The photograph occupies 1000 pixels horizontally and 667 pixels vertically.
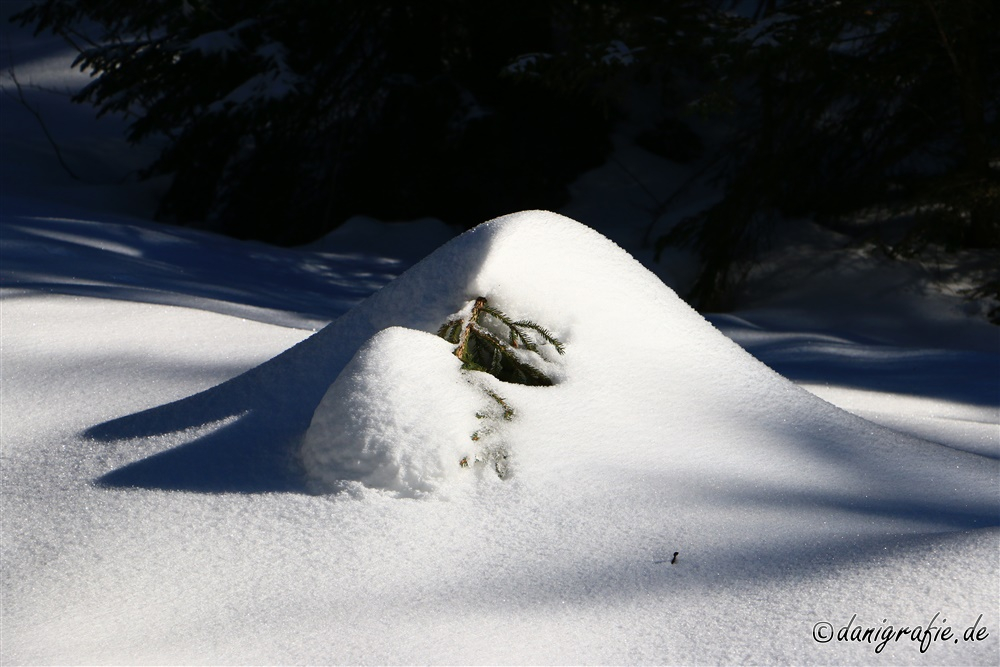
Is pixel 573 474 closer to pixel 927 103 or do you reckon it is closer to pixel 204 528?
pixel 204 528

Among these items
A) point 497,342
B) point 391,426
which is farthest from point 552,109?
point 391,426

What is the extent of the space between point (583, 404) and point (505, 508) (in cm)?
32

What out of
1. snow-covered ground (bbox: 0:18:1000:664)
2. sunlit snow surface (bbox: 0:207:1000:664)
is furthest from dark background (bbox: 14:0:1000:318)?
sunlit snow surface (bbox: 0:207:1000:664)

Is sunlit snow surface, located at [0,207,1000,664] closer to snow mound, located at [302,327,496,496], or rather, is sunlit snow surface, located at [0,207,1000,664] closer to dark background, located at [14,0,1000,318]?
snow mound, located at [302,327,496,496]

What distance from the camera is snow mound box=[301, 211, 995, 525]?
61.1 inches

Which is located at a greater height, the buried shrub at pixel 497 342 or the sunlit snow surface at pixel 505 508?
the buried shrub at pixel 497 342

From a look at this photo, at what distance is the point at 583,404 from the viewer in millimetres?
1745

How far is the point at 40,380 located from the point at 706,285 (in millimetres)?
4591

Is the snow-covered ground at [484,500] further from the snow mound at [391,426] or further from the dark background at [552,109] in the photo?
the dark background at [552,109]

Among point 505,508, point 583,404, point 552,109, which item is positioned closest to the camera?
point 505,508

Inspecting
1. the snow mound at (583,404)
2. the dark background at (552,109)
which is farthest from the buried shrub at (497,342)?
the dark background at (552,109)

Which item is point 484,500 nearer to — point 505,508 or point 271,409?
point 505,508

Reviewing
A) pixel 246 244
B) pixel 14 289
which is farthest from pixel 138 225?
pixel 14 289

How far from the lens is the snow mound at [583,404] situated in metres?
1.55
